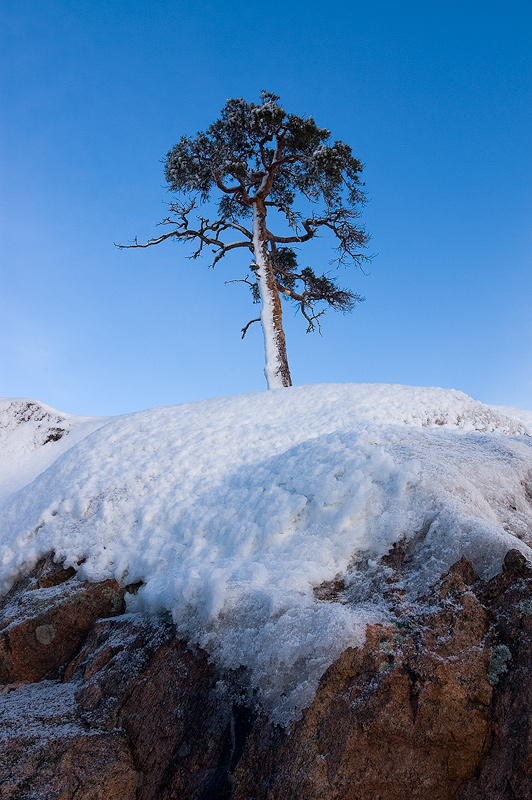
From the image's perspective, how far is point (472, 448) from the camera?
17.3 ft

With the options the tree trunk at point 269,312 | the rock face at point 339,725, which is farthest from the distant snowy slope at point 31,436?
the rock face at point 339,725

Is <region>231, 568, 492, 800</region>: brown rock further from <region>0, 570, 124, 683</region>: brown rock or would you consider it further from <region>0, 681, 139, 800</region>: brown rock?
<region>0, 570, 124, 683</region>: brown rock

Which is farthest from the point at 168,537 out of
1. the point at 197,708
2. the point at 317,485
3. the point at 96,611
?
the point at 197,708

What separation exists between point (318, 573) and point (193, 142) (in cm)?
1633

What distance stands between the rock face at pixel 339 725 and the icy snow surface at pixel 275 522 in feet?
0.51

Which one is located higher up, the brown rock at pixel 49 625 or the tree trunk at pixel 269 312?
the tree trunk at pixel 269 312

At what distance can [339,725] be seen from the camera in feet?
8.49

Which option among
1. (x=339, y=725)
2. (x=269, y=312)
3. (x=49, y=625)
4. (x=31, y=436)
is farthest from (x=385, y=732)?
(x=31, y=436)

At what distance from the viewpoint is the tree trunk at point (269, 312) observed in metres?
14.8

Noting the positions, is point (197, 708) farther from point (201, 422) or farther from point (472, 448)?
point (201, 422)

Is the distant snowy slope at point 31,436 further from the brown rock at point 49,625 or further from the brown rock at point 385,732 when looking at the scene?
the brown rock at point 385,732

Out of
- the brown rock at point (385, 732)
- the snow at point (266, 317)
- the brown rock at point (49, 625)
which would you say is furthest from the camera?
the snow at point (266, 317)

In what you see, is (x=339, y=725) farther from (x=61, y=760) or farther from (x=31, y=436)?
(x=31, y=436)

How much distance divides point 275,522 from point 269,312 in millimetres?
11794
